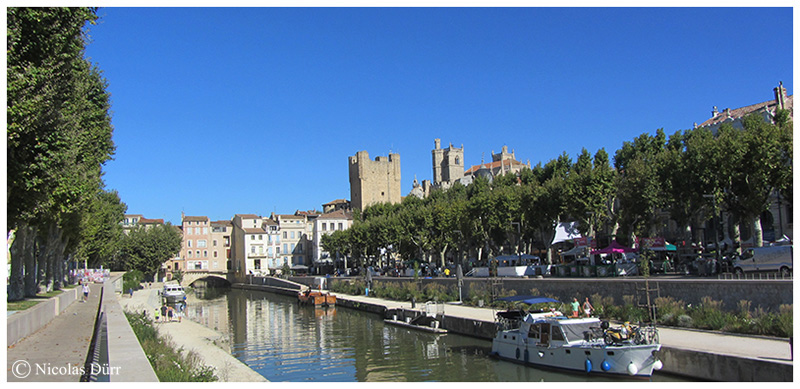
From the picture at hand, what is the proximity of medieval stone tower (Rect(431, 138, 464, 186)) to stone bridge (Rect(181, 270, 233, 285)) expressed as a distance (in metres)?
77.1

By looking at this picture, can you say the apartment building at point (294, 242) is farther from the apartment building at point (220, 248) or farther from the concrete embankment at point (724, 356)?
the concrete embankment at point (724, 356)

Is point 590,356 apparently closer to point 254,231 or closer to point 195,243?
point 254,231

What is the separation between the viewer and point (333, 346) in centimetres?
3200

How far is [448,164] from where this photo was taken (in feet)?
577

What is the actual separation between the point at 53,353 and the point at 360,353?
48.6ft

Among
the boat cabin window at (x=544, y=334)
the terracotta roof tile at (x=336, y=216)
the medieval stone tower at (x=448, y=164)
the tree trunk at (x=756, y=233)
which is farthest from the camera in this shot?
the medieval stone tower at (x=448, y=164)

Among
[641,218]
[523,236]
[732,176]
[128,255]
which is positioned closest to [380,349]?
[732,176]

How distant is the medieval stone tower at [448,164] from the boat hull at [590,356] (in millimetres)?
148448

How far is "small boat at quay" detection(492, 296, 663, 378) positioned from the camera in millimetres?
19922

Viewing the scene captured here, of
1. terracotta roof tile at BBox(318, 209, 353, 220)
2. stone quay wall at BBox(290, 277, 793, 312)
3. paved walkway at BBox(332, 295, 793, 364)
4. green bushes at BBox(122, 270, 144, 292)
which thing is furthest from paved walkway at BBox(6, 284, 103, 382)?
→ terracotta roof tile at BBox(318, 209, 353, 220)

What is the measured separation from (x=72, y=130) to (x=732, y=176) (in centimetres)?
3710

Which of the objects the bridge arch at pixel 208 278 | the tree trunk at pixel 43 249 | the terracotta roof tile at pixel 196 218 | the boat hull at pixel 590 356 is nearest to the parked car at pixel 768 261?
the boat hull at pixel 590 356

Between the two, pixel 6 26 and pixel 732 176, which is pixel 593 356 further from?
pixel 732 176

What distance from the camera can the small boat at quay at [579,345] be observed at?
1992cm
